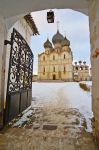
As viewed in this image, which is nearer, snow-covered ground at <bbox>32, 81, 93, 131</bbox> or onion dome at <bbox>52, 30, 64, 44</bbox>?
snow-covered ground at <bbox>32, 81, 93, 131</bbox>

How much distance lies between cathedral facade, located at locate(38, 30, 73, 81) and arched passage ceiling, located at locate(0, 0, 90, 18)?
109 ft

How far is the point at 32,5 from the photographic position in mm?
3535

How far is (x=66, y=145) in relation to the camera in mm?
2496

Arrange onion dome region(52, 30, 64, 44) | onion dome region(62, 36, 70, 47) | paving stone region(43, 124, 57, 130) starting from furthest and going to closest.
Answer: onion dome region(62, 36, 70, 47), onion dome region(52, 30, 64, 44), paving stone region(43, 124, 57, 130)

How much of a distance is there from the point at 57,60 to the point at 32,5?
112ft

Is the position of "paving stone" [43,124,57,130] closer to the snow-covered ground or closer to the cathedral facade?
the snow-covered ground

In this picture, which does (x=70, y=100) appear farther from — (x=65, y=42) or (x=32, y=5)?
(x=65, y=42)

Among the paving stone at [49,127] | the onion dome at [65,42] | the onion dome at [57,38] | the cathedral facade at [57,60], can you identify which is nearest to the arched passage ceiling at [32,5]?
the paving stone at [49,127]

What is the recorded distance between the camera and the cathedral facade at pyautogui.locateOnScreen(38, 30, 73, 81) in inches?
1446

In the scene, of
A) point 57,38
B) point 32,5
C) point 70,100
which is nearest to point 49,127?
point 32,5

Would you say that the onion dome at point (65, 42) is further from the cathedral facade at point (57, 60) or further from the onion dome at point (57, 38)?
the onion dome at point (57, 38)

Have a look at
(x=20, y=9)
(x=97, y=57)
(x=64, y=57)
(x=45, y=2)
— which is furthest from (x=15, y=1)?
(x=64, y=57)

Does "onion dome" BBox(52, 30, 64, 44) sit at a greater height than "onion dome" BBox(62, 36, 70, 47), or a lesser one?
greater

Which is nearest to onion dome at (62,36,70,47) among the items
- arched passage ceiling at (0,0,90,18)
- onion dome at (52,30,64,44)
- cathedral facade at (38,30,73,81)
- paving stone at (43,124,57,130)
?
cathedral facade at (38,30,73,81)
